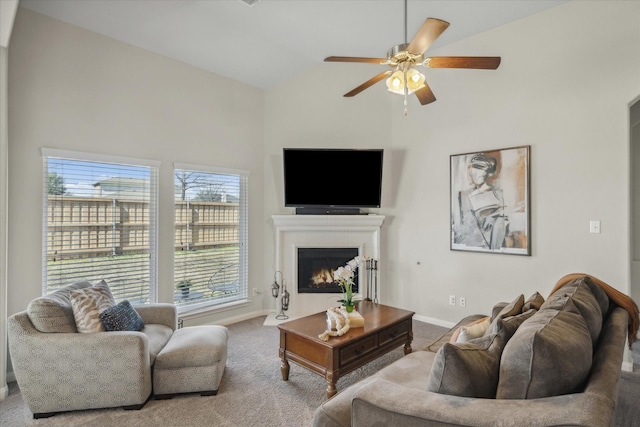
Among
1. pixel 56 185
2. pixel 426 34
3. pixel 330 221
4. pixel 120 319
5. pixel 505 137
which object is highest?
pixel 426 34

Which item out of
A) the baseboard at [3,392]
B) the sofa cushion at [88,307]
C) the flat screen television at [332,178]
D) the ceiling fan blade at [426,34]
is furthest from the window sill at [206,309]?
the ceiling fan blade at [426,34]

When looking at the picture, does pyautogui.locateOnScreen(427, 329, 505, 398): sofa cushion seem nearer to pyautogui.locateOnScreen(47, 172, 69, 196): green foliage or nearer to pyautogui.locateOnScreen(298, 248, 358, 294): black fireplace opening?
pyautogui.locateOnScreen(298, 248, 358, 294): black fireplace opening

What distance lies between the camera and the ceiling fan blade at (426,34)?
6.57ft

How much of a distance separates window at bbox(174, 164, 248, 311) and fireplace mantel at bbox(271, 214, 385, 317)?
53 cm

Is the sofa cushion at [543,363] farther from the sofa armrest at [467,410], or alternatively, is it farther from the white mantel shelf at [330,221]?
the white mantel shelf at [330,221]

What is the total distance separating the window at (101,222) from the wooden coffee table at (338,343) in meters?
1.95

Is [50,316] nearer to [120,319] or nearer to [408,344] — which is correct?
[120,319]

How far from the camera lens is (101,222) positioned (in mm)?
3484

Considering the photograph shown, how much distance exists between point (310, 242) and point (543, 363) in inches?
141

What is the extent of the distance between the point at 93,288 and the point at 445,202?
12.2ft

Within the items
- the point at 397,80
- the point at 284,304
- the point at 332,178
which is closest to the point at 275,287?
the point at 284,304

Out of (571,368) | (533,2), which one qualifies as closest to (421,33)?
(571,368)

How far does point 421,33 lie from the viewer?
2.10 metres

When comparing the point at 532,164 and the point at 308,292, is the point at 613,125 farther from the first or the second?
the point at 308,292
